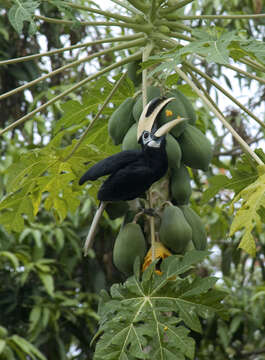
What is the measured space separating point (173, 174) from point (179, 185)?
0.05 meters

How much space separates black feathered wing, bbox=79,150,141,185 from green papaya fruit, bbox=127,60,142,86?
1.66 feet

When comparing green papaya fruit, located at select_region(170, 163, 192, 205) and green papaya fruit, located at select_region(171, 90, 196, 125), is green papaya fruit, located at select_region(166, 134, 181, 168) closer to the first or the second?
green papaya fruit, located at select_region(170, 163, 192, 205)

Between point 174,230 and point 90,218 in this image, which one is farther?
point 90,218

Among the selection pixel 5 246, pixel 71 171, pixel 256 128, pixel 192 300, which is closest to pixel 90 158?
pixel 71 171

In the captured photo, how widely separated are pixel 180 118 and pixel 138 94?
1.06 ft

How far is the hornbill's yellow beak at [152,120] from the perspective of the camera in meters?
1.68

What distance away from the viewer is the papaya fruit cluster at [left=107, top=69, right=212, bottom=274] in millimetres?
1688

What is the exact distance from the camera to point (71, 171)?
216cm

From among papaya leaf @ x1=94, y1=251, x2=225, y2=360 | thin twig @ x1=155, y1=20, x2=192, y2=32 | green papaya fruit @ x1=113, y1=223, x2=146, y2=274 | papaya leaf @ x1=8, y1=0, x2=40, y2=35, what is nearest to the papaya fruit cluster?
green papaya fruit @ x1=113, y1=223, x2=146, y2=274

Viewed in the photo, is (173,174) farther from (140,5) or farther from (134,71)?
(140,5)

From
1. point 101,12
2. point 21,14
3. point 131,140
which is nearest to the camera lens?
point 131,140

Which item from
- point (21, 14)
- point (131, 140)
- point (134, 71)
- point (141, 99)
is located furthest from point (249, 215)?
point (21, 14)

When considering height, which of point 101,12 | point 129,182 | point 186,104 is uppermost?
point 101,12

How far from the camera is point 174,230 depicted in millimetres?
1673
